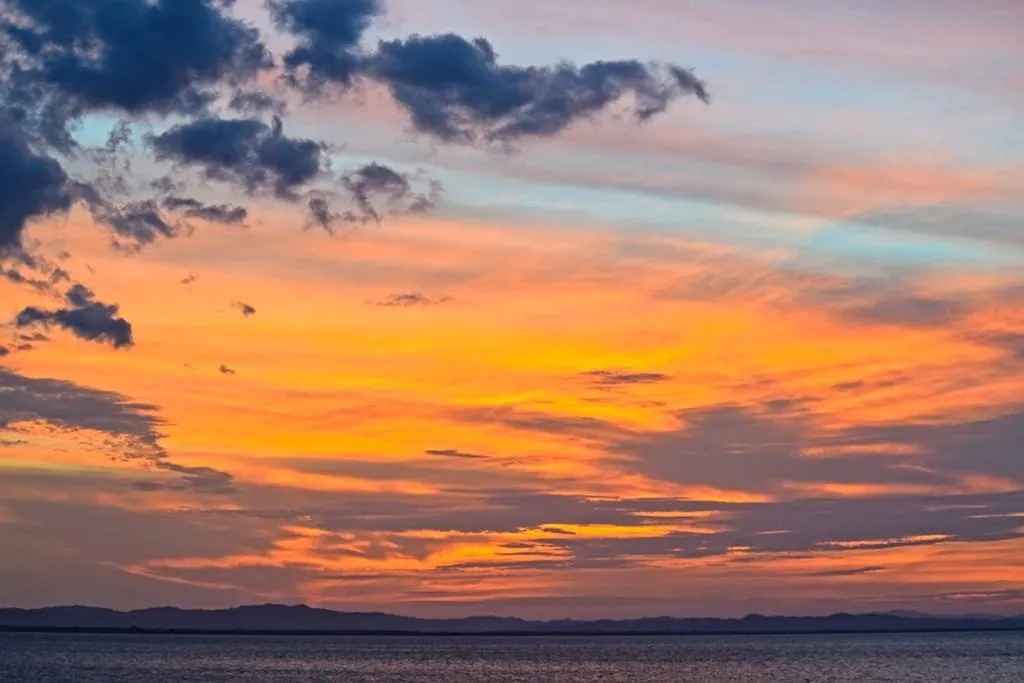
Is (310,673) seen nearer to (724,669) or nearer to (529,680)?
(529,680)

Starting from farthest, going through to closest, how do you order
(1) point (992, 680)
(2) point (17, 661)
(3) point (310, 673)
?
(2) point (17, 661)
(3) point (310, 673)
(1) point (992, 680)

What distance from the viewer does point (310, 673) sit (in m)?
172

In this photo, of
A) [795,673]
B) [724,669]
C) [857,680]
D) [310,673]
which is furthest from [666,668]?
[310,673]

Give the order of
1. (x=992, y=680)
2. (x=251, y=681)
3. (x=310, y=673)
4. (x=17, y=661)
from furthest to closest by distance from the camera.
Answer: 1. (x=17, y=661)
2. (x=310, y=673)
3. (x=992, y=680)
4. (x=251, y=681)

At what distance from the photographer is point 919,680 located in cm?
15888

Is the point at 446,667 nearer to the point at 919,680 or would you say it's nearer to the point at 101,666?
the point at 101,666

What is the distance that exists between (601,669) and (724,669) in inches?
693

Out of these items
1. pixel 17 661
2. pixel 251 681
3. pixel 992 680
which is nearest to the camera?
pixel 251 681

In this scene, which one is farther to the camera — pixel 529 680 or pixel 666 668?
pixel 666 668

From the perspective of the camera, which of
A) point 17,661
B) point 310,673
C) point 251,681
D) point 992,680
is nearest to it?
point 251,681

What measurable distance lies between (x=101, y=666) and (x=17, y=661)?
17.6 metres

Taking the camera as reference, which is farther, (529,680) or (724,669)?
(724,669)

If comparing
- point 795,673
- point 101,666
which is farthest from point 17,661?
point 795,673

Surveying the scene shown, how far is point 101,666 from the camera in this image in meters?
177
